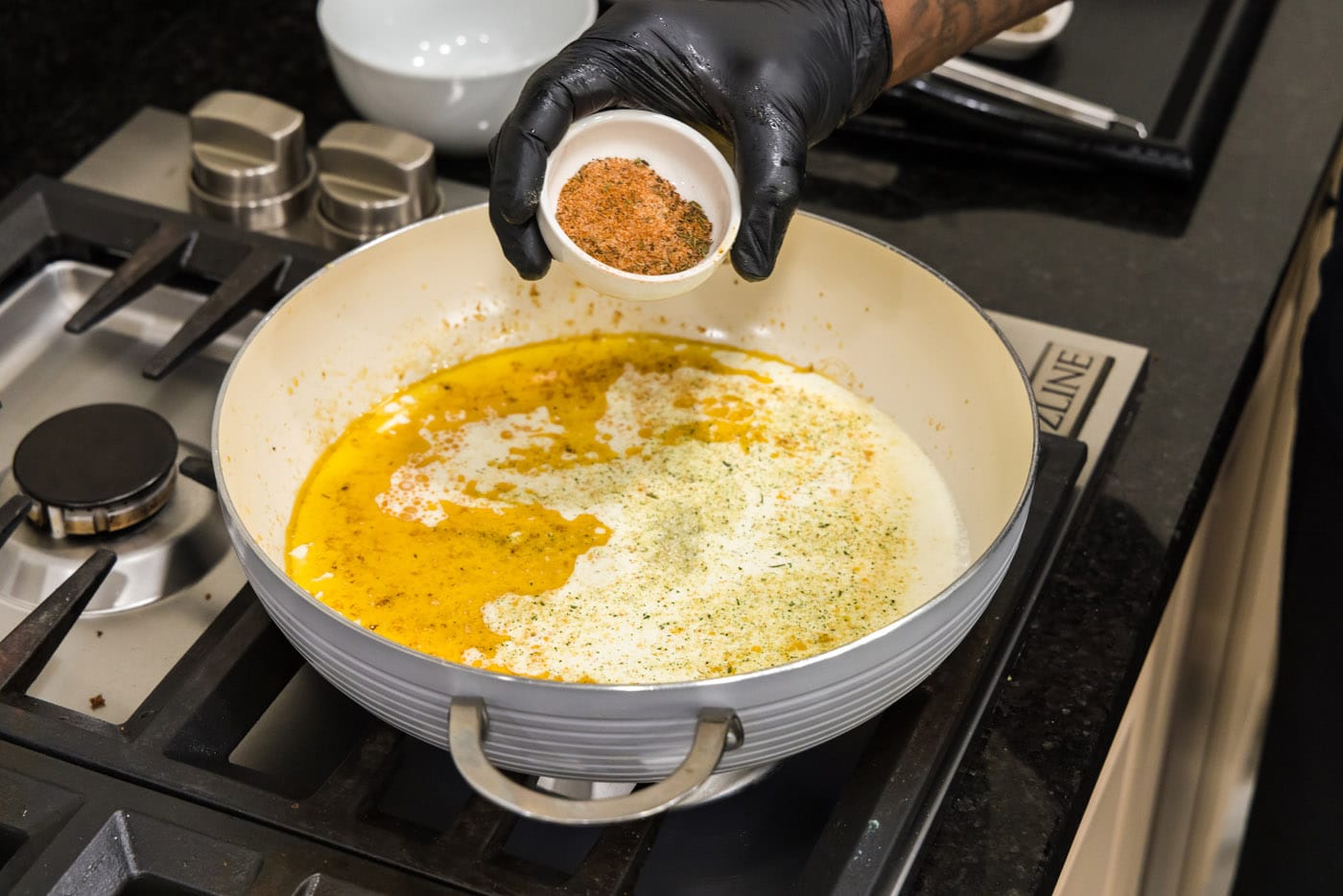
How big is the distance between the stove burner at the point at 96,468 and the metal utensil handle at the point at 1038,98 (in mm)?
759

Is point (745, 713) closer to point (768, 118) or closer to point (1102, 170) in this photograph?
point (768, 118)

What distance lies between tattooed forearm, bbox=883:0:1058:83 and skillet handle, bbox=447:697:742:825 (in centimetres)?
54

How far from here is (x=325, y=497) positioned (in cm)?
90

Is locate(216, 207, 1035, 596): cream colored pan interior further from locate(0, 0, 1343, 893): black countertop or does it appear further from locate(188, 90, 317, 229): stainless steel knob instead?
locate(188, 90, 317, 229): stainless steel knob

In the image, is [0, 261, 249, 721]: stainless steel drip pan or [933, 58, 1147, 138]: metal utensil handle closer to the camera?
[0, 261, 249, 721]: stainless steel drip pan

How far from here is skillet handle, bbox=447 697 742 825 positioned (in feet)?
1.78

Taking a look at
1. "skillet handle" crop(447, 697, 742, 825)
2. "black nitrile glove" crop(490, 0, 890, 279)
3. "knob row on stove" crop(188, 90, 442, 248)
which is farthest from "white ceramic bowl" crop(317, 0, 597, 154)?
"skillet handle" crop(447, 697, 742, 825)

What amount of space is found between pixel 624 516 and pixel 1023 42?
0.70 m

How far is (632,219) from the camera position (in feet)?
2.77

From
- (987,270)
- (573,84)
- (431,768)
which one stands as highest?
(573,84)

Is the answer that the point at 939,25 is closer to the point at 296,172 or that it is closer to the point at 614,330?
the point at 614,330

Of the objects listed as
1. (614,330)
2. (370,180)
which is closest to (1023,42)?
(614,330)

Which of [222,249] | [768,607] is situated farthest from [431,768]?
[222,249]

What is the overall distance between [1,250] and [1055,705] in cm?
84
